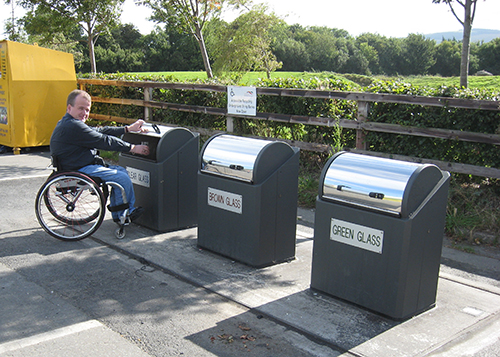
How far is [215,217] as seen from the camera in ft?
16.3

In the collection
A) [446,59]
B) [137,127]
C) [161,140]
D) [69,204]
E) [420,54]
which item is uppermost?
[420,54]

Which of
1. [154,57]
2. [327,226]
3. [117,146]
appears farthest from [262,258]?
[154,57]

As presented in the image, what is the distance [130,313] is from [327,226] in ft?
5.71

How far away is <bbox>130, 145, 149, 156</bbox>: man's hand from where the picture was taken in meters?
5.53

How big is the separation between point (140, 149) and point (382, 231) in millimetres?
3082

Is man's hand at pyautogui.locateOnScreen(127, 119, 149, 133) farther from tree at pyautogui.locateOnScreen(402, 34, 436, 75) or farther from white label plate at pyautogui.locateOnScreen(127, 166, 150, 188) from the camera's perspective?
tree at pyautogui.locateOnScreen(402, 34, 436, 75)

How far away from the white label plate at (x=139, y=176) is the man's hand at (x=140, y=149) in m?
0.25

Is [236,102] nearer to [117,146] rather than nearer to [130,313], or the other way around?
[117,146]

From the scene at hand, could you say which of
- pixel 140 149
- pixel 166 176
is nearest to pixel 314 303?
pixel 166 176

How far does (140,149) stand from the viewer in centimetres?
557

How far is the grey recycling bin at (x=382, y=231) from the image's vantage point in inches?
140

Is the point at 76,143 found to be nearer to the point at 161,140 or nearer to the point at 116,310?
the point at 161,140

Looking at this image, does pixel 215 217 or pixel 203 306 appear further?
pixel 215 217

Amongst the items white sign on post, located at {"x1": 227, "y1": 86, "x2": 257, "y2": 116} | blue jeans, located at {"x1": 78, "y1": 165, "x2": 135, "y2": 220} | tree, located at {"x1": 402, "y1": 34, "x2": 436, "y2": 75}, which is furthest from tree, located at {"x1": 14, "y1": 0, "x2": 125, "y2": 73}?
tree, located at {"x1": 402, "y1": 34, "x2": 436, "y2": 75}
